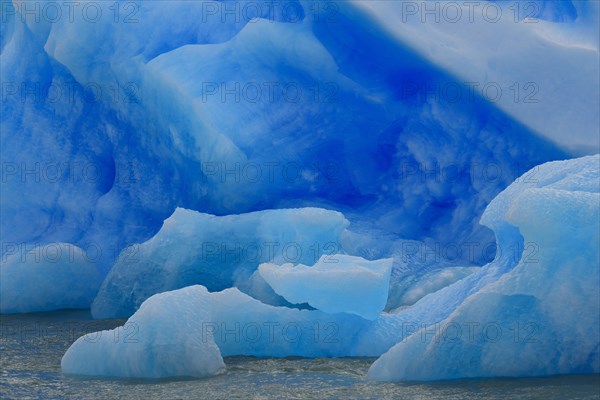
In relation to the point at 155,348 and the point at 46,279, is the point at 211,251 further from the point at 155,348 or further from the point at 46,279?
the point at 155,348

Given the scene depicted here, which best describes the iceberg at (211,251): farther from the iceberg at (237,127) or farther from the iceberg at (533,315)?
the iceberg at (533,315)

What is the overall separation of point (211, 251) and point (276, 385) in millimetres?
2153

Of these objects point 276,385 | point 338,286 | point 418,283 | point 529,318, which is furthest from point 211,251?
point 529,318

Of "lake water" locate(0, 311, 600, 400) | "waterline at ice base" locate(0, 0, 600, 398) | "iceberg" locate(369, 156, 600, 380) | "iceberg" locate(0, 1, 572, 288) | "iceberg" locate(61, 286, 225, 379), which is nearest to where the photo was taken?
"lake water" locate(0, 311, 600, 400)

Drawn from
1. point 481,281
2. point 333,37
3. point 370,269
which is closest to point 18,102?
point 333,37

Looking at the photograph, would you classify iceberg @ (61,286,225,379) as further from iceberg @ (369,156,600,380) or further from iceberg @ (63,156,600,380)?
iceberg @ (369,156,600,380)

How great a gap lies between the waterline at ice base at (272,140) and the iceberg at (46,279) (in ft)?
0.05

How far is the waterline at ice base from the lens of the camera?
21.9 feet

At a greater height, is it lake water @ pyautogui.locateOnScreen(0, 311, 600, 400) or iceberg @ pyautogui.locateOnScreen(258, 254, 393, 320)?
iceberg @ pyautogui.locateOnScreen(258, 254, 393, 320)

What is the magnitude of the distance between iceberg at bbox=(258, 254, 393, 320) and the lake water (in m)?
0.27

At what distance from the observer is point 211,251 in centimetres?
669

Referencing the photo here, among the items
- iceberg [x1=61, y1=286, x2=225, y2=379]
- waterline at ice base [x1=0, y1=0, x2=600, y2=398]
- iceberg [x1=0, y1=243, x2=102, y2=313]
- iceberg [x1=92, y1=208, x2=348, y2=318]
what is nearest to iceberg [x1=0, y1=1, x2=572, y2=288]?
waterline at ice base [x1=0, y1=0, x2=600, y2=398]

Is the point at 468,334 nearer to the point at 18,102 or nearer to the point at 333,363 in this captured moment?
the point at 333,363

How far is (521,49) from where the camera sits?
6867mm
